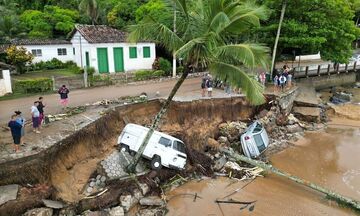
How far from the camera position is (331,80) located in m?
39.2

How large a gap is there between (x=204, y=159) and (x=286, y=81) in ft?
43.2

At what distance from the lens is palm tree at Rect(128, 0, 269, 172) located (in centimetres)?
1084

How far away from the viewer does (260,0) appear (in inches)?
1137

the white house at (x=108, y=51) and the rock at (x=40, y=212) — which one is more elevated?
the white house at (x=108, y=51)

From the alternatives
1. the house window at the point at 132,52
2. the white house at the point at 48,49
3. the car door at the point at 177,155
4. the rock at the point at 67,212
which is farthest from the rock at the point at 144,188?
the white house at the point at 48,49

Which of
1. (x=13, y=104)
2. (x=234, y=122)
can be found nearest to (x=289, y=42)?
(x=234, y=122)

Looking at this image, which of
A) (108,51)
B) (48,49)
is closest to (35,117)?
(108,51)

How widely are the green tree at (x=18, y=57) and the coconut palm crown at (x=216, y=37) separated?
23.0m

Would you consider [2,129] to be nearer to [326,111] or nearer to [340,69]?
[326,111]

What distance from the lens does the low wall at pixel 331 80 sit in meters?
36.4

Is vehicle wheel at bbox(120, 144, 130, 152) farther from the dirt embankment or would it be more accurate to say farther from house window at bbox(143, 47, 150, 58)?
house window at bbox(143, 47, 150, 58)

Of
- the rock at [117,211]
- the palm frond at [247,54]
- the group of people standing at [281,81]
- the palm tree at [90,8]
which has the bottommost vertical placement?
the rock at [117,211]

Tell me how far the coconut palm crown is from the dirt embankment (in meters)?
6.32

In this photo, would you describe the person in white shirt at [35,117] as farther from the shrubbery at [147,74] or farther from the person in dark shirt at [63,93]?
the shrubbery at [147,74]
